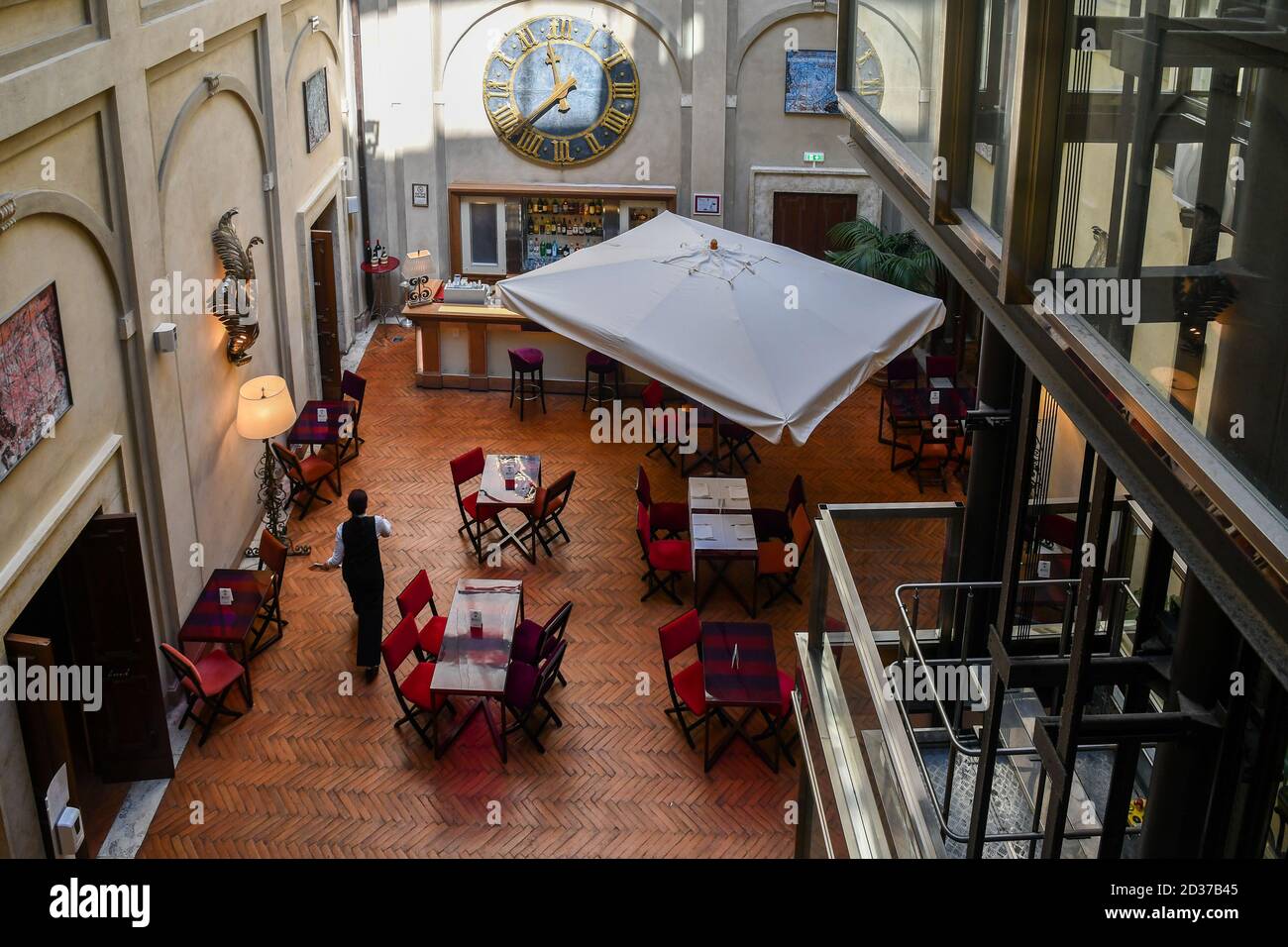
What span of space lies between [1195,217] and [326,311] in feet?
42.9

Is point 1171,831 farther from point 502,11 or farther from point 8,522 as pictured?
point 502,11

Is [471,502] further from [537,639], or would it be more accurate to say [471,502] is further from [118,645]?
[118,645]

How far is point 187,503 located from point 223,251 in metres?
2.49

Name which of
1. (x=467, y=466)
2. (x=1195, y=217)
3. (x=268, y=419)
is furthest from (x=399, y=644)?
(x=1195, y=217)

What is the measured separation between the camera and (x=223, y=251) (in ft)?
36.9

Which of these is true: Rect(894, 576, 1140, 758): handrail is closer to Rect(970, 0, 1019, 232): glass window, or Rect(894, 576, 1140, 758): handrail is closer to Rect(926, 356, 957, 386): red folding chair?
Rect(970, 0, 1019, 232): glass window

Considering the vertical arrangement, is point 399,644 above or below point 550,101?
below

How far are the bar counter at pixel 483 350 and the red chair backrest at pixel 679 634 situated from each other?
6802mm

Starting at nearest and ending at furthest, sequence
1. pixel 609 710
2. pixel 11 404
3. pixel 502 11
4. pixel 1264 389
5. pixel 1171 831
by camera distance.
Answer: pixel 1264 389, pixel 1171 831, pixel 11 404, pixel 609 710, pixel 502 11

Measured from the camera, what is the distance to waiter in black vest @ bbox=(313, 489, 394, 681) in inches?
406

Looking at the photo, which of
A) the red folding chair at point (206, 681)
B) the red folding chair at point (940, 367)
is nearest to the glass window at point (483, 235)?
the red folding chair at point (940, 367)

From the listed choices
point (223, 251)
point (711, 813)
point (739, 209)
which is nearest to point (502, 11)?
point (739, 209)

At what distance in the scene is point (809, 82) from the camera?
55.9ft

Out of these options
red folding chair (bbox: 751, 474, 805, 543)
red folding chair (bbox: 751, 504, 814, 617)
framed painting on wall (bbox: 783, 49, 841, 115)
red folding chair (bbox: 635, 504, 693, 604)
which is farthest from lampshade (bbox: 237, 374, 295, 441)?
framed painting on wall (bbox: 783, 49, 841, 115)
